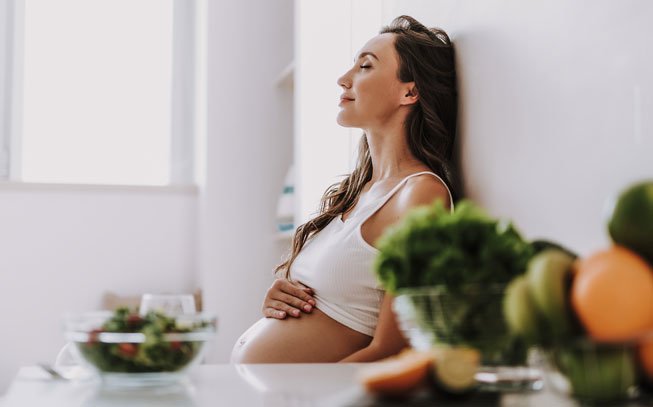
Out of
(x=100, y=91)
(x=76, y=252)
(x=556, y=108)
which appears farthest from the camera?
(x=100, y=91)

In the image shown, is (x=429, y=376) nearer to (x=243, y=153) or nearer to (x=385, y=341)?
(x=385, y=341)

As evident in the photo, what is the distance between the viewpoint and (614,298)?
1.90ft

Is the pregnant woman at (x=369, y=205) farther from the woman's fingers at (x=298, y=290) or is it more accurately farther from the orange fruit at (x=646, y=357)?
the orange fruit at (x=646, y=357)

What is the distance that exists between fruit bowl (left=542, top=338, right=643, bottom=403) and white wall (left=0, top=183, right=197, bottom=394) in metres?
2.92

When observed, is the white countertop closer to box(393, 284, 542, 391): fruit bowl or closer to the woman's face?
box(393, 284, 542, 391): fruit bowl

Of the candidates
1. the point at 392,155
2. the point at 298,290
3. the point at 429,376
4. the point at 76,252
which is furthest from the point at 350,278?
the point at 76,252

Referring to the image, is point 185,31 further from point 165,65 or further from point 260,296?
point 260,296

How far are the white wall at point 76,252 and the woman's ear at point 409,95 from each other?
1944 mm

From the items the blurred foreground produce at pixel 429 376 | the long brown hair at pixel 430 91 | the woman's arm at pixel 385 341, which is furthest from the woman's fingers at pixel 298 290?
the blurred foreground produce at pixel 429 376

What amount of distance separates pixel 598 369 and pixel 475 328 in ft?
0.44

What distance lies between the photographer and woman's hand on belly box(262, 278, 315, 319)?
157 cm

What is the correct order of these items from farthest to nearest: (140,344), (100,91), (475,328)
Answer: (100,91) → (140,344) → (475,328)

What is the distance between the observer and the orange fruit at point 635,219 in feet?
2.03

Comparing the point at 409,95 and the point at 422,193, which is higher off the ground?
the point at 409,95
